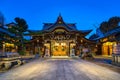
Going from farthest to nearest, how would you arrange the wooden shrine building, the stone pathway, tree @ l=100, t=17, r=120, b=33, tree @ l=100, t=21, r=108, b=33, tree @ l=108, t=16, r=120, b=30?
tree @ l=100, t=21, r=108, b=33 → tree @ l=100, t=17, r=120, b=33 → tree @ l=108, t=16, r=120, b=30 → the wooden shrine building → the stone pathway

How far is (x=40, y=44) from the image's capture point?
44656mm

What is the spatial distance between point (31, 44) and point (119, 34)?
1963 centimetres

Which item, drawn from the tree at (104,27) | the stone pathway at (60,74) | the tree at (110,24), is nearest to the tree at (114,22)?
the tree at (110,24)

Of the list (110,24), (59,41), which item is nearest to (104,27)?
(110,24)

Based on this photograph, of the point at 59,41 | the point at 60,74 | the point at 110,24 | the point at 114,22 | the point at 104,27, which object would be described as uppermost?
the point at 114,22

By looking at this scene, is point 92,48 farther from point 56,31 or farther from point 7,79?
point 7,79

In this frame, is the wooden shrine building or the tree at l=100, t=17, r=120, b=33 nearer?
the wooden shrine building

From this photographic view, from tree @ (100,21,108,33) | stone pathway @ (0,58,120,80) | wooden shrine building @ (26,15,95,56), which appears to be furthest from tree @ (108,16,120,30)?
stone pathway @ (0,58,120,80)

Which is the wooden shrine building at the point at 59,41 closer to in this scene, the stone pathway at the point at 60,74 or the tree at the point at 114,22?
the tree at the point at 114,22

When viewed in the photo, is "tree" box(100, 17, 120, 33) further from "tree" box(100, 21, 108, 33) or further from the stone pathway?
the stone pathway

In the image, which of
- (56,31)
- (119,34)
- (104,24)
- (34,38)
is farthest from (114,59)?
(104,24)

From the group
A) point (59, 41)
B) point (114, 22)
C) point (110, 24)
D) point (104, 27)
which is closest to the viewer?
point (59, 41)

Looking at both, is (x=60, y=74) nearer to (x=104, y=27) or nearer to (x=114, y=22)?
(x=114, y=22)

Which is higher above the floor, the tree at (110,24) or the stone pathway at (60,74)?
the tree at (110,24)
